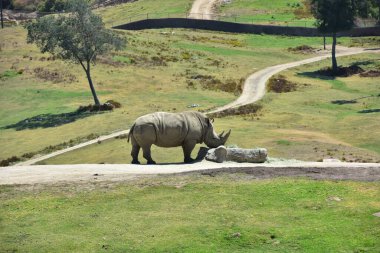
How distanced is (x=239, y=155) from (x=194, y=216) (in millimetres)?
13375

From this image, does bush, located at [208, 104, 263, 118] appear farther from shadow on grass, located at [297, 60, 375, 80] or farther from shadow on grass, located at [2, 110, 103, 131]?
shadow on grass, located at [297, 60, 375, 80]

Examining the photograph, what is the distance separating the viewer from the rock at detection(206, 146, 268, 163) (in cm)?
4300

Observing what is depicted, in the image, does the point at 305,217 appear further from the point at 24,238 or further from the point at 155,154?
the point at 155,154

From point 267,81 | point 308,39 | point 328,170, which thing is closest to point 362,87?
point 267,81

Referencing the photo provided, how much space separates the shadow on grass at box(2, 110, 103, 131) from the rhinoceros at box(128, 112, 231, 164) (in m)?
29.6

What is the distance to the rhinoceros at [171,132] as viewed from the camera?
44156 millimetres

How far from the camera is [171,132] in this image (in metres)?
44.5

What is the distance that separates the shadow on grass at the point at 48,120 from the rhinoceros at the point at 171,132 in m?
29.6

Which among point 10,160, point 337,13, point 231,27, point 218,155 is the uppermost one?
point 337,13

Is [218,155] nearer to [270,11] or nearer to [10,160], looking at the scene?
[10,160]

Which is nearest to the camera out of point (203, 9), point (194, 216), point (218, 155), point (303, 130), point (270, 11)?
point (194, 216)

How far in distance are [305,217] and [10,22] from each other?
130773 millimetres

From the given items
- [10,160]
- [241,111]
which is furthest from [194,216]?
[241,111]

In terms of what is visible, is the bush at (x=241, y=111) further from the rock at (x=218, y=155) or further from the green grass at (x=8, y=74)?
the green grass at (x=8, y=74)
